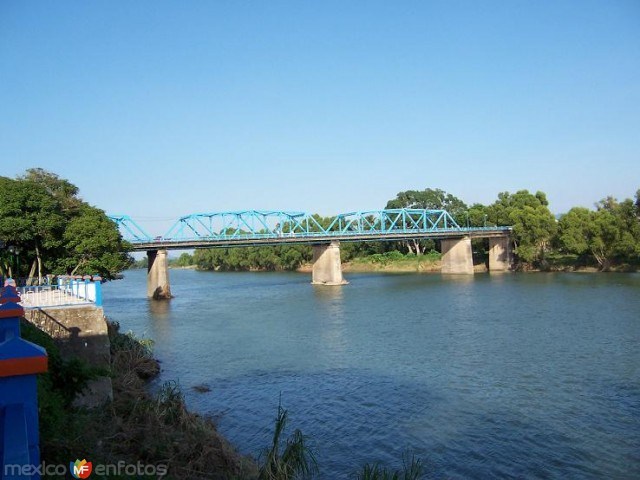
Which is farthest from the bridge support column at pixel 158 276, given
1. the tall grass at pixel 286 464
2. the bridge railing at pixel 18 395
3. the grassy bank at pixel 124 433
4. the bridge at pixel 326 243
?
the bridge railing at pixel 18 395

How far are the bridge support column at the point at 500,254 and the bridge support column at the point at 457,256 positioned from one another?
4102 millimetres

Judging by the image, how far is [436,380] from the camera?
776 inches

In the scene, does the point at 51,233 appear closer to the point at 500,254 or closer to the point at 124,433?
the point at 124,433

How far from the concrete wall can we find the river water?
13.3 ft

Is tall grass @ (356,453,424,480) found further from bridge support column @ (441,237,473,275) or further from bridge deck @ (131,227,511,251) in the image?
bridge support column @ (441,237,473,275)

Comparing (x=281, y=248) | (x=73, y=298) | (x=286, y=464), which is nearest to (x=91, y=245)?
(x=73, y=298)

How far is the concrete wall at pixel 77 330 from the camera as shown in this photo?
13.8m

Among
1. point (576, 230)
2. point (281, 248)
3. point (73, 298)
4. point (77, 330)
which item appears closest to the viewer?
point (77, 330)

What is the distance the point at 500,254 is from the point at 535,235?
899 centimetres

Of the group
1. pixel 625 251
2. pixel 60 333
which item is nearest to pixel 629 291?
pixel 625 251

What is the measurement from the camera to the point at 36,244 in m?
29.8

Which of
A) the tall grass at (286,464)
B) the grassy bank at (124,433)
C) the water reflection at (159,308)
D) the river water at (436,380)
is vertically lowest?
the river water at (436,380)

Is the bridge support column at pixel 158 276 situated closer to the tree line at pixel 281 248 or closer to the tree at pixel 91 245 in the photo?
the tree line at pixel 281 248

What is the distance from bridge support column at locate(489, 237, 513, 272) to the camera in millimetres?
82750
